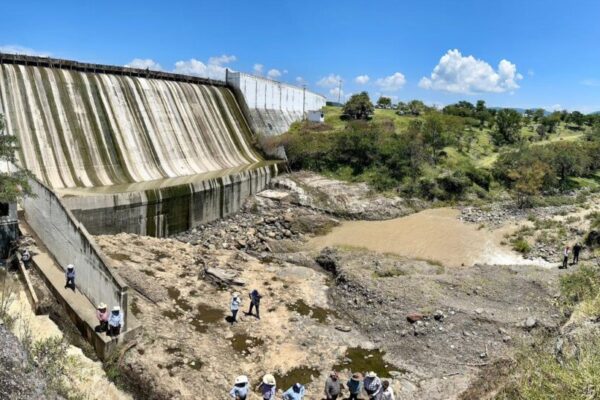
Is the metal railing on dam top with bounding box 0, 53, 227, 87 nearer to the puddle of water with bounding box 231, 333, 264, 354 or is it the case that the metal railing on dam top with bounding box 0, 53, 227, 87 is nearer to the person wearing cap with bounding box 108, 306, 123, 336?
the person wearing cap with bounding box 108, 306, 123, 336

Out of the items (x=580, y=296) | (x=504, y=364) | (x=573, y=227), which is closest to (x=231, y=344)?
(x=504, y=364)

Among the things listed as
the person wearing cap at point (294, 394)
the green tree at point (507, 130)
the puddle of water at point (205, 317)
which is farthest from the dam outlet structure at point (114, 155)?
the green tree at point (507, 130)

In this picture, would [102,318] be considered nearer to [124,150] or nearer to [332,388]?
[332,388]

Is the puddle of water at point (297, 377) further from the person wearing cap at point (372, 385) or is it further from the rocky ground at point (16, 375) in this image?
the rocky ground at point (16, 375)

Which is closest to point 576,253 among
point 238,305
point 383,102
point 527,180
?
point 527,180

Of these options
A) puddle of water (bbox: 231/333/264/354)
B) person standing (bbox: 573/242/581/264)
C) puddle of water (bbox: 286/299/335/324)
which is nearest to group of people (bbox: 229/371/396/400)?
puddle of water (bbox: 231/333/264/354)
